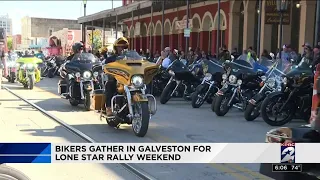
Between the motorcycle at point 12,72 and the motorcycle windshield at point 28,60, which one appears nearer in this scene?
the motorcycle windshield at point 28,60

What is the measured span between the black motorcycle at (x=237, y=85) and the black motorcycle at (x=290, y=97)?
4.70 ft

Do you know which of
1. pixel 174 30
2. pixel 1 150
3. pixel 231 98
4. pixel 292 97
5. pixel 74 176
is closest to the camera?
pixel 1 150

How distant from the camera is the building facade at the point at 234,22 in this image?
20125 mm

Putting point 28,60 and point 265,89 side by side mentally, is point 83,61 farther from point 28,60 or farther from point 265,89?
point 28,60

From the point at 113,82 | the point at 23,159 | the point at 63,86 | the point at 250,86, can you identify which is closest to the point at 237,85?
the point at 250,86

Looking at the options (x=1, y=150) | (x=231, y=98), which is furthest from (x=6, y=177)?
(x=231, y=98)

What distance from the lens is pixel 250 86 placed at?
1113 centimetres

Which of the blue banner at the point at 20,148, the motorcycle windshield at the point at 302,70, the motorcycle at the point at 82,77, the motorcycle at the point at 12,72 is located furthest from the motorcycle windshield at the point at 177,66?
the blue banner at the point at 20,148

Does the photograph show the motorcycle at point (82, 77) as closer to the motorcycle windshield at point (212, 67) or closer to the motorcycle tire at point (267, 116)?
the motorcycle windshield at point (212, 67)

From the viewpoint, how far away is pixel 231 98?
10930 millimetres

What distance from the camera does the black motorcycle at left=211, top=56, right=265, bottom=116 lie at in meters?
10.9

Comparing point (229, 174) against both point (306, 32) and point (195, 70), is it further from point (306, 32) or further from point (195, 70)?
point (306, 32)

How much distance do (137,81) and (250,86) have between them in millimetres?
4088

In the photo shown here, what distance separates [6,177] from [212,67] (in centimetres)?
923
